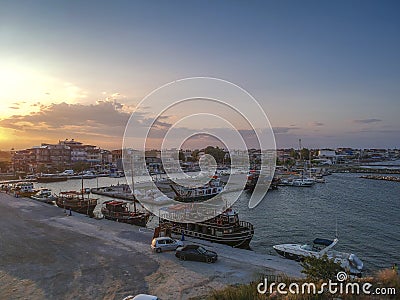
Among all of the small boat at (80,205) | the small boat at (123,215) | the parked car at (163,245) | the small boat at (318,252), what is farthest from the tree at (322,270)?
the small boat at (80,205)

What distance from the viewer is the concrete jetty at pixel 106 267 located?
10.3m

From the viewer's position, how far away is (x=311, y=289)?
7.40m

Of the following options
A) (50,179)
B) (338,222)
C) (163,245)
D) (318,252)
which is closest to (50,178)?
(50,179)

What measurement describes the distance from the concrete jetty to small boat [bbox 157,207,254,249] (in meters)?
2.74

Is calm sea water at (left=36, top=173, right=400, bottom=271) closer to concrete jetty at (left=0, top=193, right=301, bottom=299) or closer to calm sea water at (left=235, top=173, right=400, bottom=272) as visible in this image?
calm sea water at (left=235, top=173, right=400, bottom=272)

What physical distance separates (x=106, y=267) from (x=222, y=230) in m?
7.97

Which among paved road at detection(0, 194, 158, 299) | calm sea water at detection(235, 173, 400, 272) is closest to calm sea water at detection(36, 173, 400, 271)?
calm sea water at detection(235, 173, 400, 272)

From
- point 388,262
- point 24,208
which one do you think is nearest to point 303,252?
point 388,262

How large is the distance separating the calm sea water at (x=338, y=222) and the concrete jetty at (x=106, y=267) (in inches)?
269

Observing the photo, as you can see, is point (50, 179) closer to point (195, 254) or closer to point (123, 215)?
point (123, 215)

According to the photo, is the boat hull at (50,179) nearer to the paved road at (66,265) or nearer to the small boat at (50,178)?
the small boat at (50,178)

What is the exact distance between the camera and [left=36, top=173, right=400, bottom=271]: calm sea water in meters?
19.4

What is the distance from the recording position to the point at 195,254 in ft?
42.4

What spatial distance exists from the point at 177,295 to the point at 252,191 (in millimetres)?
39973
